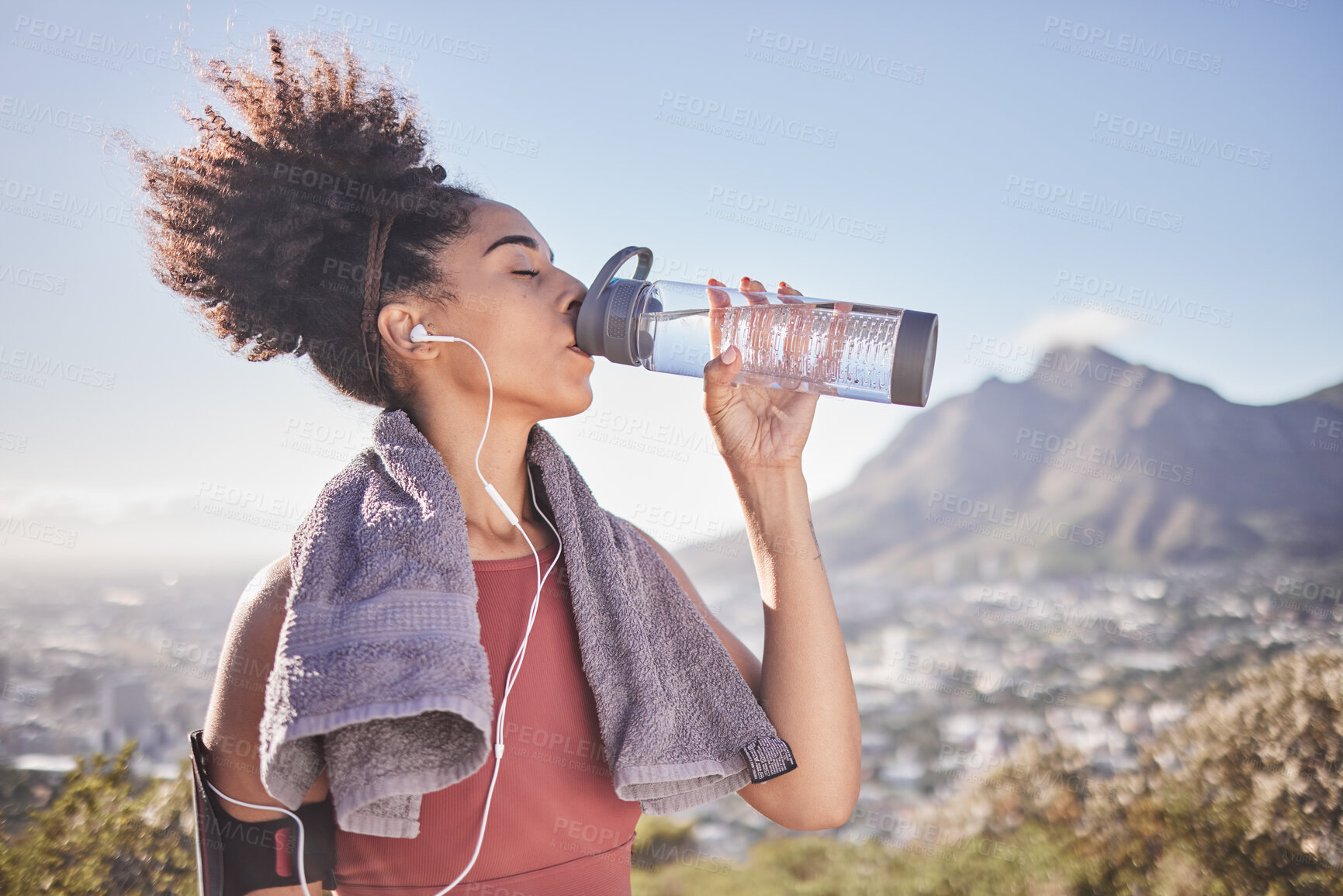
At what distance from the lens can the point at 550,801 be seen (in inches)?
39.9

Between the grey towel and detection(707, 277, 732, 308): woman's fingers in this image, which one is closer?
the grey towel

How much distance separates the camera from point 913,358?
998 mm

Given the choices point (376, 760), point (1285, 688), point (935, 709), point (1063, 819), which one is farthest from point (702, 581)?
point (376, 760)

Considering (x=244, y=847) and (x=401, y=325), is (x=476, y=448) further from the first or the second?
(x=244, y=847)

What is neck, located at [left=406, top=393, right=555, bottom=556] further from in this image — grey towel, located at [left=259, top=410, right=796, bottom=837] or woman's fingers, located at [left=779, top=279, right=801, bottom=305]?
woman's fingers, located at [left=779, top=279, right=801, bottom=305]

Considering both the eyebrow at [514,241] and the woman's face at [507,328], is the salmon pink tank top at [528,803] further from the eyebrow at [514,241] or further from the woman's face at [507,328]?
the eyebrow at [514,241]

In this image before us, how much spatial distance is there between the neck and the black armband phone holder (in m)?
0.37

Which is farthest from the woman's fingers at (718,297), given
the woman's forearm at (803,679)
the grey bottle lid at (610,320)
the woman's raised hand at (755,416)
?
the woman's forearm at (803,679)

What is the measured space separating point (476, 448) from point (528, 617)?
0.23 metres

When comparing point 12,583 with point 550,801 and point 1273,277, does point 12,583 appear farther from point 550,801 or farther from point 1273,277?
point 1273,277

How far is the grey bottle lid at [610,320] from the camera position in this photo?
1057mm

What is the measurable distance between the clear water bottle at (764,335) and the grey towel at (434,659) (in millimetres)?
236

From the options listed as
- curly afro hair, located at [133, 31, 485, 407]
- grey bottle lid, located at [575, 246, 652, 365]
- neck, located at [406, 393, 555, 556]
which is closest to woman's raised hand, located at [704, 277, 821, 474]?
grey bottle lid, located at [575, 246, 652, 365]

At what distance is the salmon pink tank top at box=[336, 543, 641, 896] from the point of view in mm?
949
